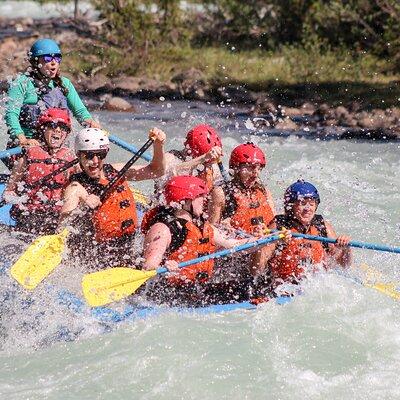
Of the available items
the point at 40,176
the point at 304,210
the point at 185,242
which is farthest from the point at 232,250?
the point at 40,176

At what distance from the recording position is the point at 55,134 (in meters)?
7.69

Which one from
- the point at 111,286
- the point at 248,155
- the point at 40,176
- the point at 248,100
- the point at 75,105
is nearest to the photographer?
the point at 111,286

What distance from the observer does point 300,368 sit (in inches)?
247

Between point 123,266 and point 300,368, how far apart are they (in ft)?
4.73

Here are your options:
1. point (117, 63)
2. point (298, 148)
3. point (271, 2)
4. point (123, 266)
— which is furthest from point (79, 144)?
point (271, 2)

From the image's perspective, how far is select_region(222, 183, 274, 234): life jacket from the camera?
709 centimetres

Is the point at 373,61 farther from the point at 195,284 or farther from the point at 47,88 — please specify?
Answer: the point at 195,284

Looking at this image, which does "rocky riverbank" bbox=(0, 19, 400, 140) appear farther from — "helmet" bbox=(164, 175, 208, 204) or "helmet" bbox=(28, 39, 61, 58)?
"helmet" bbox=(164, 175, 208, 204)

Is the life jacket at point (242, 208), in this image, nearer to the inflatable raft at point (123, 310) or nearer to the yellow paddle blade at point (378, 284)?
the inflatable raft at point (123, 310)

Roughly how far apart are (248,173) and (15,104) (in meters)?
2.38

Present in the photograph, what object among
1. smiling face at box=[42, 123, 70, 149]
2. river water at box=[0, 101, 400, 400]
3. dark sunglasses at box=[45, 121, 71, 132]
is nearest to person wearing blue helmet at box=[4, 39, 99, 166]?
smiling face at box=[42, 123, 70, 149]

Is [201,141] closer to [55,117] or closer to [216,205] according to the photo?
[216,205]

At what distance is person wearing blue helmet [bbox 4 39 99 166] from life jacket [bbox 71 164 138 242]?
1442 millimetres

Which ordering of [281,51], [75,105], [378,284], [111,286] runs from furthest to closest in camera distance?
1. [281,51]
2. [75,105]
3. [378,284]
4. [111,286]
